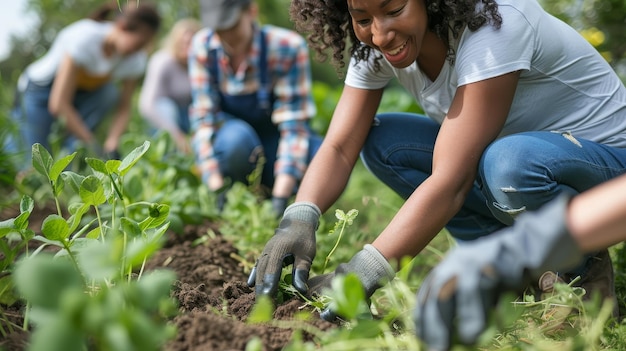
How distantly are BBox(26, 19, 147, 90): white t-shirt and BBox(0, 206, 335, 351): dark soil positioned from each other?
6.53ft

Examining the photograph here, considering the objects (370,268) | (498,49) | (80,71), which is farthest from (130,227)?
(80,71)

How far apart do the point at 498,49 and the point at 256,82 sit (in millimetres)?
1710

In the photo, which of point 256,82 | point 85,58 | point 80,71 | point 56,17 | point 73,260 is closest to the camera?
point 73,260

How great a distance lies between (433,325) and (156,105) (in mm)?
3796

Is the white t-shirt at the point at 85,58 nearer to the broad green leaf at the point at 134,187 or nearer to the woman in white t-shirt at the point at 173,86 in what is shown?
the woman in white t-shirt at the point at 173,86

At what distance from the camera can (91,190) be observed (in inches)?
53.8

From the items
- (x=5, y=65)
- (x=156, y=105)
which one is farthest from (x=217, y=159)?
(x=5, y=65)

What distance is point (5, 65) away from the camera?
7.20m

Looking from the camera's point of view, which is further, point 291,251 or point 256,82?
point 256,82

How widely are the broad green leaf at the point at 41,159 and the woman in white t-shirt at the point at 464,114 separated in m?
0.50

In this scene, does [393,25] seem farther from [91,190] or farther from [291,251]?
[91,190]

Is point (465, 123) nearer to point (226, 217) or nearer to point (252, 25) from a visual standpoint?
point (226, 217)

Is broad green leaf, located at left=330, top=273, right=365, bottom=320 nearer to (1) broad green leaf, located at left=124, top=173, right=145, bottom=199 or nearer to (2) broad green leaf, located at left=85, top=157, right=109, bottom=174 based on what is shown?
(2) broad green leaf, located at left=85, top=157, right=109, bottom=174

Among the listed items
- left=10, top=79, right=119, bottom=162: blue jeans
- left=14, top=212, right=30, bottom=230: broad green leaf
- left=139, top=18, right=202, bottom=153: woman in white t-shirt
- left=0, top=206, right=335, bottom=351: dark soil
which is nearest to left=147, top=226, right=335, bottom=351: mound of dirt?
left=0, top=206, right=335, bottom=351: dark soil
